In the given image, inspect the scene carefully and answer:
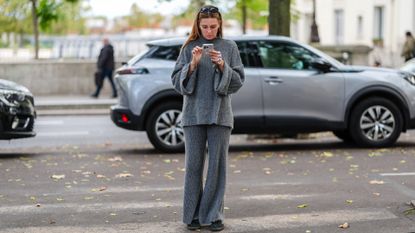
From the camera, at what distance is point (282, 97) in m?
12.7

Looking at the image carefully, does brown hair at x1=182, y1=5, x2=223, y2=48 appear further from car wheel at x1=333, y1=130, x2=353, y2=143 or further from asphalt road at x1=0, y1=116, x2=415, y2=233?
car wheel at x1=333, y1=130, x2=353, y2=143

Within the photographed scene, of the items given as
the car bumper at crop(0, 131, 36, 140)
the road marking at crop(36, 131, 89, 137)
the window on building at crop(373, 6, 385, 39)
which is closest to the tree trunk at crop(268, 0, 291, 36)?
the road marking at crop(36, 131, 89, 137)

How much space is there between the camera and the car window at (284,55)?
42.2ft

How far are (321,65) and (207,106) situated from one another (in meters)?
6.12

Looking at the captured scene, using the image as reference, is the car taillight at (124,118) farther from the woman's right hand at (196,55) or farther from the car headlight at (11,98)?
the woman's right hand at (196,55)

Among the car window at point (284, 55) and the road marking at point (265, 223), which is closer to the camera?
the road marking at point (265, 223)

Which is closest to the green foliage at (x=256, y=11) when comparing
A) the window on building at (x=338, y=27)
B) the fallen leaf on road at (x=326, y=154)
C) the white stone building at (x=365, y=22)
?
the white stone building at (x=365, y=22)

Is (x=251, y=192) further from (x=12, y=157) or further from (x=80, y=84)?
(x=80, y=84)

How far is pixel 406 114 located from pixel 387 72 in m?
0.67

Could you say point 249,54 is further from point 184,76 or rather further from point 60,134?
point 184,76

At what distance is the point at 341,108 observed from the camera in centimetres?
1283

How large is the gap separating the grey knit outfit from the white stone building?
34.7 meters

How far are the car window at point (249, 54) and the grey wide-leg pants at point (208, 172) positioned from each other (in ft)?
19.3

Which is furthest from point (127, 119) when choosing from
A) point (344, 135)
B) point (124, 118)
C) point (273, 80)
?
point (344, 135)
